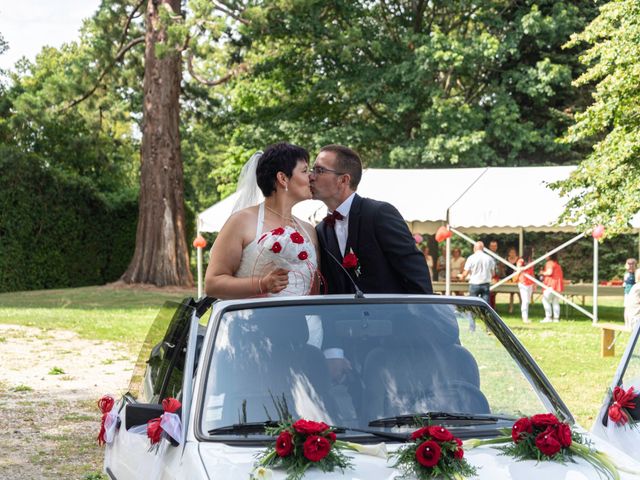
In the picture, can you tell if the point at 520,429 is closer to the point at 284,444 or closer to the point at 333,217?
the point at 284,444

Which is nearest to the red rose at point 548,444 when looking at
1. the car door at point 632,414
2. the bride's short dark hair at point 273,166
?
the car door at point 632,414

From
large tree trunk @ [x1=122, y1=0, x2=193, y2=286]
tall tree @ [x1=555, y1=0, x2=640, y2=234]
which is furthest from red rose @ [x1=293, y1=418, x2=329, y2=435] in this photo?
large tree trunk @ [x1=122, y1=0, x2=193, y2=286]

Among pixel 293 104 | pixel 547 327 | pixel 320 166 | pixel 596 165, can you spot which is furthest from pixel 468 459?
pixel 293 104

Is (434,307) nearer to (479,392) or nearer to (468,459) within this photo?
(479,392)

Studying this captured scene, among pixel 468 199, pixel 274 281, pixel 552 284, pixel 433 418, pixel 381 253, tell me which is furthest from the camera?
pixel 552 284

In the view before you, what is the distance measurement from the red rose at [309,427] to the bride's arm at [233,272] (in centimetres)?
151

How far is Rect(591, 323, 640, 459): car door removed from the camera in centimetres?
479

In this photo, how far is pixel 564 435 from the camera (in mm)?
3686

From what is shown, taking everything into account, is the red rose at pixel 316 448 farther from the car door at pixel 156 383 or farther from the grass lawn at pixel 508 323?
the grass lawn at pixel 508 323

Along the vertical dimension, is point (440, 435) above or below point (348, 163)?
below

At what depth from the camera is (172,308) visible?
5.16 metres

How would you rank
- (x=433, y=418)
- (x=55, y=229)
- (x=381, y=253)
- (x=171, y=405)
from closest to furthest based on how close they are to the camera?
(x=171, y=405), (x=433, y=418), (x=381, y=253), (x=55, y=229)

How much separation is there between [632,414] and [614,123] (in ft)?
36.0

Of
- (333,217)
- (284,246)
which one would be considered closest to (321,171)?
(333,217)
